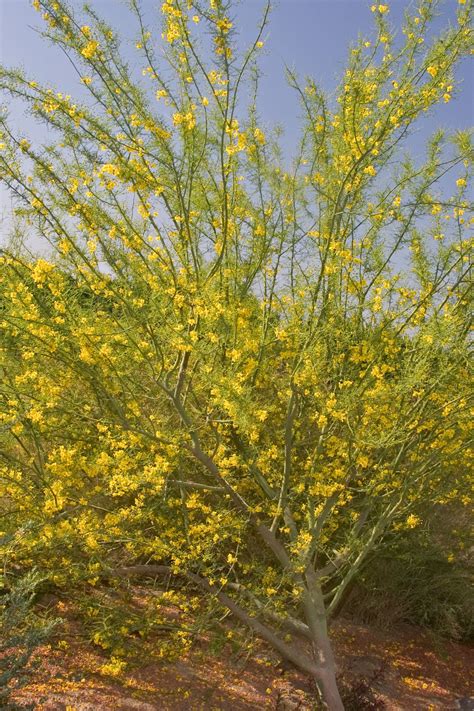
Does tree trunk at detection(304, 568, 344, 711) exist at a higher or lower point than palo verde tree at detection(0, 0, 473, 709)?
lower

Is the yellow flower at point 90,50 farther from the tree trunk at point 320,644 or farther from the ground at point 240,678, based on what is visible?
the tree trunk at point 320,644

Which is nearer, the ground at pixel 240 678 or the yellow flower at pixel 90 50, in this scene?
the yellow flower at pixel 90 50

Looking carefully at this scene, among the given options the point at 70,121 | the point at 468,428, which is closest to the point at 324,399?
the point at 468,428

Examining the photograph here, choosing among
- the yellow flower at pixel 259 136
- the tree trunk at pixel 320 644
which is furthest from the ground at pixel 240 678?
the yellow flower at pixel 259 136

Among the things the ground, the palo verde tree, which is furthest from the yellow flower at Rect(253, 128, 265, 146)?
the ground

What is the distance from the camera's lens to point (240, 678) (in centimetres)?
537

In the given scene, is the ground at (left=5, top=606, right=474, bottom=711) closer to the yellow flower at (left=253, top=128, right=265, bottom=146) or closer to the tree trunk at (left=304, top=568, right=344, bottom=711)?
the tree trunk at (left=304, top=568, right=344, bottom=711)

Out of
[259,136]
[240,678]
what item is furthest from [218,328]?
[240,678]

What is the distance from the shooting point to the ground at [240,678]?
14.4ft

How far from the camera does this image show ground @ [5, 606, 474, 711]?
4.39 meters

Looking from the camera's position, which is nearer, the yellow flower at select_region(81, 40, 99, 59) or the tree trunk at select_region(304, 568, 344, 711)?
the yellow flower at select_region(81, 40, 99, 59)

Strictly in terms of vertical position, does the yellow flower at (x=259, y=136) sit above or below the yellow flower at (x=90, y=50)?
above

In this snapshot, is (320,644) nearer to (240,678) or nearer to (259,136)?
(240,678)

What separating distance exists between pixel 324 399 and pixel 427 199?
1.66 metres
